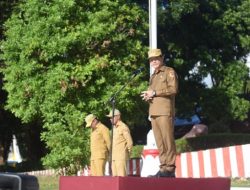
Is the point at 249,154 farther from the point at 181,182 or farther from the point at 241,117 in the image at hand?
the point at 241,117

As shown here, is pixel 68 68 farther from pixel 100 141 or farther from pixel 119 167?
pixel 119 167

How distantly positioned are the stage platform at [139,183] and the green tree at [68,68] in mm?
10981

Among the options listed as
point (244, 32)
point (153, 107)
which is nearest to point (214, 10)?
point (244, 32)

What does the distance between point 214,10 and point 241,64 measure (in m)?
2.66

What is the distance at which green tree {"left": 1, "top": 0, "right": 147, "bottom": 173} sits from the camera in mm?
17344

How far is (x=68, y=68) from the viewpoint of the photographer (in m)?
17.6

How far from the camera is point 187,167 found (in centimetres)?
1752

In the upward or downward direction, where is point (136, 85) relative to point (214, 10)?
downward

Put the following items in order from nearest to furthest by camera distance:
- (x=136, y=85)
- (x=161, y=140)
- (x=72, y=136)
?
(x=161, y=140)
(x=72, y=136)
(x=136, y=85)

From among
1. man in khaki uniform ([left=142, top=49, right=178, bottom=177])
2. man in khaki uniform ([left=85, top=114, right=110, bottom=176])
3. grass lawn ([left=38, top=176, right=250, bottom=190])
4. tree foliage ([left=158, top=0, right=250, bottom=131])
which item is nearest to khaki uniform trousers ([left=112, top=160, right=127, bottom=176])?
man in khaki uniform ([left=85, top=114, right=110, bottom=176])

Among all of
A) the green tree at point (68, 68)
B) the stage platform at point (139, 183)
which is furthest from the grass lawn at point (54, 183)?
the stage platform at point (139, 183)

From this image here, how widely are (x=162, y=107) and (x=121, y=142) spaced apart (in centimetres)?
542

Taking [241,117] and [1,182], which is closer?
[1,182]

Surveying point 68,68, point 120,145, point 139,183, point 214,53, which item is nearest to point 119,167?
point 120,145
